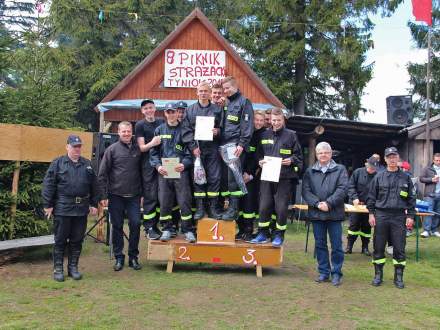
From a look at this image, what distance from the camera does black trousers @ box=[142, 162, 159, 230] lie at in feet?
22.9

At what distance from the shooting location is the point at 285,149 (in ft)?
22.1

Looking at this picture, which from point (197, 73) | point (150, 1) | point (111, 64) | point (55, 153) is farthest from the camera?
point (150, 1)

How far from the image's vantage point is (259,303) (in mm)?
5484

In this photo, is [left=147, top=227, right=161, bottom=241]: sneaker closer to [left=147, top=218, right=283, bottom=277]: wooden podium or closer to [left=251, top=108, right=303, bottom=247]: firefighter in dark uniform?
[left=147, top=218, right=283, bottom=277]: wooden podium

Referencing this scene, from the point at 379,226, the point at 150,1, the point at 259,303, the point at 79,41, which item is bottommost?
the point at 259,303

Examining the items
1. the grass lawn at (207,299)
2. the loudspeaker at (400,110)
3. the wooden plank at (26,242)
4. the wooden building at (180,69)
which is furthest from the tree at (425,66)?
the wooden plank at (26,242)

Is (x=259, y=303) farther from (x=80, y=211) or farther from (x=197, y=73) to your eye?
(x=197, y=73)

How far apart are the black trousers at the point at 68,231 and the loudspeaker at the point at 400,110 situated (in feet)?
41.2

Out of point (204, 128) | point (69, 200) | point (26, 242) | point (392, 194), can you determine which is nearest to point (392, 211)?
point (392, 194)

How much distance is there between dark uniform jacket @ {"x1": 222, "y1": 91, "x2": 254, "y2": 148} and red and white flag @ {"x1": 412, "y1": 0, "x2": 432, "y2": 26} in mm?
9455

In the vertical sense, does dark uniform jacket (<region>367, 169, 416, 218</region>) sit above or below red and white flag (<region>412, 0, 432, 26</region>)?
below

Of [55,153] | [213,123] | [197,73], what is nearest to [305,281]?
[213,123]

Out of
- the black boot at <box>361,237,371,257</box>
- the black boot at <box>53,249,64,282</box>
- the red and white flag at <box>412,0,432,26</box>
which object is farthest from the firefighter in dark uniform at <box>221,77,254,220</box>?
the red and white flag at <box>412,0,432,26</box>

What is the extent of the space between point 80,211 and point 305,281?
9.85 ft
